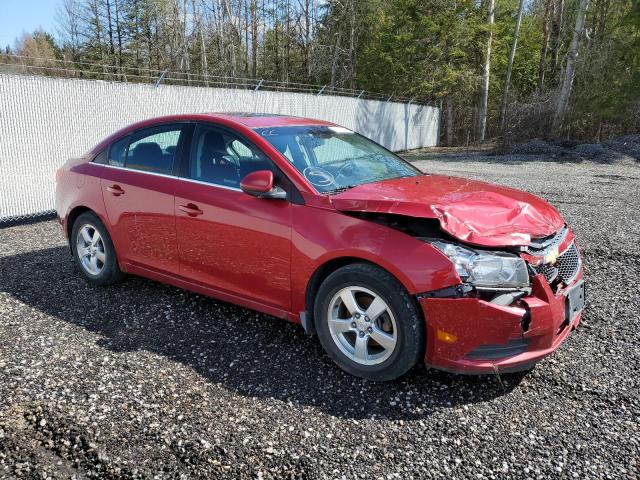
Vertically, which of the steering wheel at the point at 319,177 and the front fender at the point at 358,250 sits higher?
the steering wheel at the point at 319,177

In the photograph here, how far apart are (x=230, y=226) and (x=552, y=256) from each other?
2.24 meters

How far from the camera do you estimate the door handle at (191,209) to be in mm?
4057

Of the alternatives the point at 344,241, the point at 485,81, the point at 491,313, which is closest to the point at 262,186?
the point at 344,241

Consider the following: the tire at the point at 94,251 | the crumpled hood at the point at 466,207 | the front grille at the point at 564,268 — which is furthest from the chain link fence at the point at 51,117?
the front grille at the point at 564,268

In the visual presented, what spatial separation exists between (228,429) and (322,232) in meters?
1.33

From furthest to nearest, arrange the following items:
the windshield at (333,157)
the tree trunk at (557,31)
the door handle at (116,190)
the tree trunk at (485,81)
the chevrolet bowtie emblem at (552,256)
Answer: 1. the tree trunk at (557,31)
2. the tree trunk at (485,81)
3. the door handle at (116,190)
4. the windshield at (333,157)
5. the chevrolet bowtie emblem at (552,256)

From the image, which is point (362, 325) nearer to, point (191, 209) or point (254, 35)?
point (191, 209)

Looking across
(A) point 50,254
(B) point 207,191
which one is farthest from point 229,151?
(A) point 50,254

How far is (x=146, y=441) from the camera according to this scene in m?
2.79

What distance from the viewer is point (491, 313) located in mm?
2928

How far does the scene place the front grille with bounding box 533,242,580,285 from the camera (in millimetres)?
3217

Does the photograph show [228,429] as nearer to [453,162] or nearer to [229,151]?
[229,151]

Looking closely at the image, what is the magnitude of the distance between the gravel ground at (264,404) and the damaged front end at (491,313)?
1.06 feet

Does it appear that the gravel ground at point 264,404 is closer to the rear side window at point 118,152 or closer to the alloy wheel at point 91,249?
the alloy wheel at point 91,249
